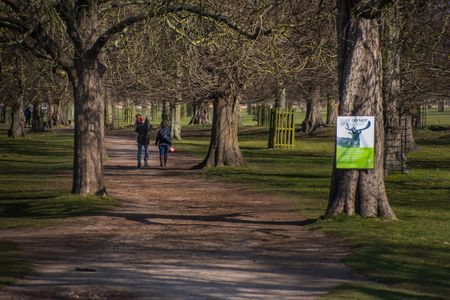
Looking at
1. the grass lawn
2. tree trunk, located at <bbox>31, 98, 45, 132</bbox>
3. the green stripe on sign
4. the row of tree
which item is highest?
the row of tree

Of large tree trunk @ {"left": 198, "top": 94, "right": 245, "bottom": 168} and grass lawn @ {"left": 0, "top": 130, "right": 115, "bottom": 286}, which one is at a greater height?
large tree trunk @ {"left": 198, "top": 94, "right": 245, "bottom": 168}

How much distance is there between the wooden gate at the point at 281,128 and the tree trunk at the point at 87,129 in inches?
1023

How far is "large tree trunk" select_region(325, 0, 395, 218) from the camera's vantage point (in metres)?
17.8

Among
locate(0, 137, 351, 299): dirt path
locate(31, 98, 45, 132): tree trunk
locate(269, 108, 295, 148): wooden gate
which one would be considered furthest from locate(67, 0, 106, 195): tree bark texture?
locate(31, 98, 45, 132): tree trunk

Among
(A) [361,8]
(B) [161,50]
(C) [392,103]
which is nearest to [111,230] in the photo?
(A) [361,8]

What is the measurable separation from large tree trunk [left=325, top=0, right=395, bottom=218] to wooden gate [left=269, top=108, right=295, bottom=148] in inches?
1191

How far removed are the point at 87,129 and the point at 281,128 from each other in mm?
27067

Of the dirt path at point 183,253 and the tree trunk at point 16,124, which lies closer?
the dirt path at point 183,253

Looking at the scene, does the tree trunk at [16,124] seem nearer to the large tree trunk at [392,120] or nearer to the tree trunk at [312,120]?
the tree trunk at [312,120]

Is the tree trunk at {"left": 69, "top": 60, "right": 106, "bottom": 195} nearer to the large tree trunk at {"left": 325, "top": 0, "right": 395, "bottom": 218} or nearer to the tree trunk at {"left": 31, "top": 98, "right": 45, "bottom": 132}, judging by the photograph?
the large tree trunk at {"left": 325, "top": 0, "right": 395, "bottom": 218}

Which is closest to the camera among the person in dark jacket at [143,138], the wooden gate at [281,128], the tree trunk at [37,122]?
the person in dark jacket at [143,138]

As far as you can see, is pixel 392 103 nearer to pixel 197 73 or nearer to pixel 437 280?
pixel 197 73

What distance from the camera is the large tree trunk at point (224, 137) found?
33.9 m

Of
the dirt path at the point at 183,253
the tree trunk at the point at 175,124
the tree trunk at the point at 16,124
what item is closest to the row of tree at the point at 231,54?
the dirt path at the point at 183,253
